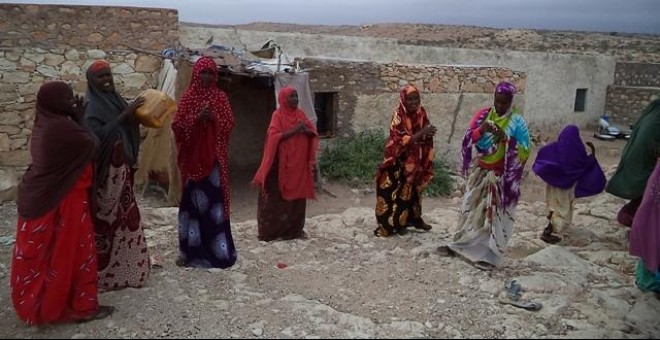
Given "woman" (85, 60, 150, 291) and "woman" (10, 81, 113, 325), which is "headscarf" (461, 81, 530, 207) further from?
"woman" (10, 81, 113, 325)

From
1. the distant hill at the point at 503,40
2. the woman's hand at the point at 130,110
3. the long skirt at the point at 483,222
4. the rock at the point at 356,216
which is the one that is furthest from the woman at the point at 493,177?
the distant hill at the point at 503,40

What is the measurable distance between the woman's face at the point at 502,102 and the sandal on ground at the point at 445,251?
1.36 m

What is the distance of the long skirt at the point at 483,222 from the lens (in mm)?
4543

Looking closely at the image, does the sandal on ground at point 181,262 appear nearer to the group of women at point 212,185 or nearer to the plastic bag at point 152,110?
the group of women at point 212,185

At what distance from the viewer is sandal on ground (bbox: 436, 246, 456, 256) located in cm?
497

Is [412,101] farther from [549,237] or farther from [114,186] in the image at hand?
[114,186]

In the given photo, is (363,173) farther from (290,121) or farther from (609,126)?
(609,126)

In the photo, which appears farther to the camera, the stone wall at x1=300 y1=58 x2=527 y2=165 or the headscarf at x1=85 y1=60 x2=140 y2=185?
the stone wall at x1=300 y1=58 x2=527 y2=165

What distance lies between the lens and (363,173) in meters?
8.70

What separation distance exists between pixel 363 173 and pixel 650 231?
5061 mm

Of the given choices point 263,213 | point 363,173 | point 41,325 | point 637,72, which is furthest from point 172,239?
point 637,72

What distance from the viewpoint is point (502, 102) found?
4.38 metres

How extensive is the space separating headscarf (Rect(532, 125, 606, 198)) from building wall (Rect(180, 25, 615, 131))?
7.01 metres

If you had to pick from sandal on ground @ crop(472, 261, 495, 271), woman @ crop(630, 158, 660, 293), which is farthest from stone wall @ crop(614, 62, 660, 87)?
sandal on ground @ crop(472, 261, 495, 271)
